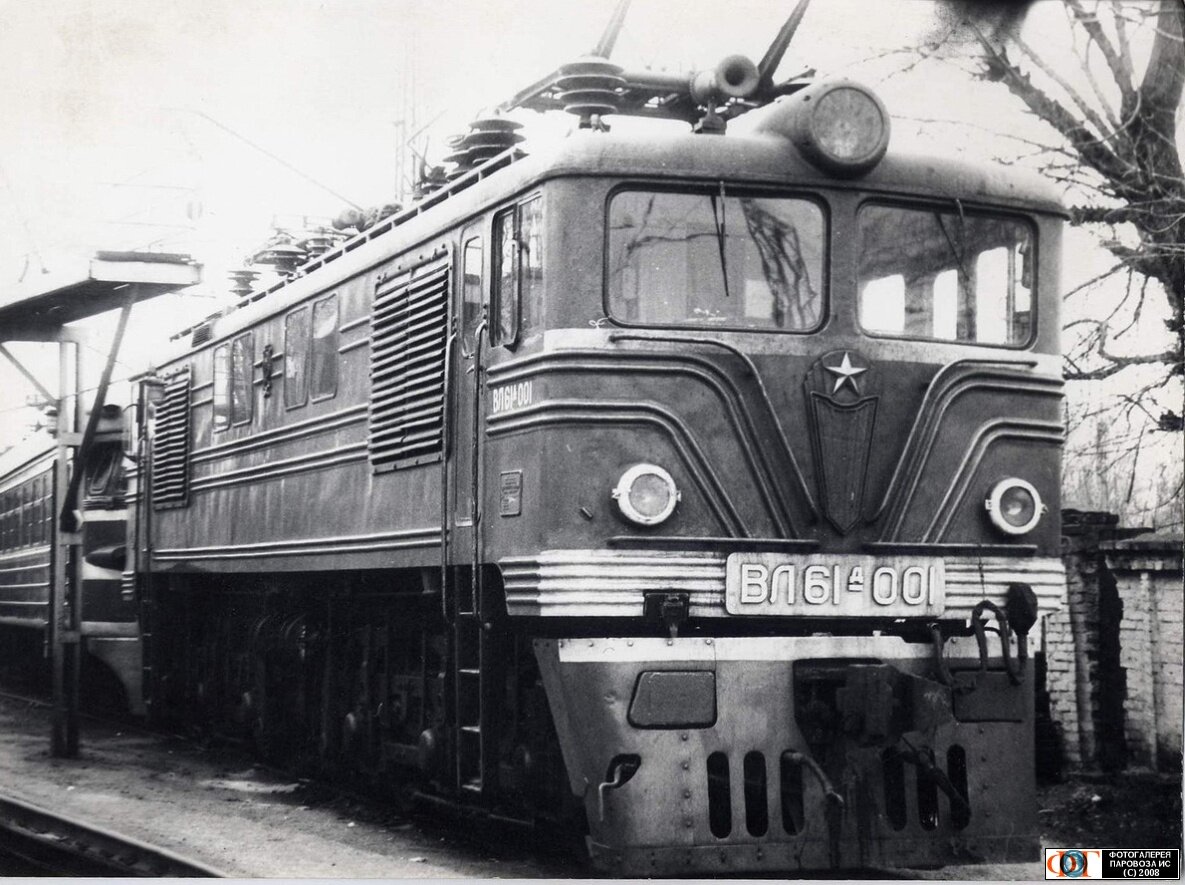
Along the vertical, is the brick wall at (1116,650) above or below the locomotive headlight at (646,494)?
below

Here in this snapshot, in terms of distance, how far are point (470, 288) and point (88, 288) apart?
4633mm

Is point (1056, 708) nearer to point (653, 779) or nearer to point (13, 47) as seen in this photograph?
point (653, 779)

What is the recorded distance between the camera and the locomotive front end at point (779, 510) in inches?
279

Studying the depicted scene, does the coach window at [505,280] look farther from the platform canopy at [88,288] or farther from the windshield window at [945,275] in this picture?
the platform canopy at [88,288]

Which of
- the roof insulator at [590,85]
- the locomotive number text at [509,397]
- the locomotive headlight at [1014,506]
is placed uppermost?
the roof insulator at [590,85]

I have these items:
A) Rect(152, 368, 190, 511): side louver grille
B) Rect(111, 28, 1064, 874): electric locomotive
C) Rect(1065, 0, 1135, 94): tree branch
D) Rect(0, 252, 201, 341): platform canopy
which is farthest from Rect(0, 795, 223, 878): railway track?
Rect(1065, 0, 1135, 94): tree branch

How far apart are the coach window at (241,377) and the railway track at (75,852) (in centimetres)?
335

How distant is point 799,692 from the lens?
284 inches

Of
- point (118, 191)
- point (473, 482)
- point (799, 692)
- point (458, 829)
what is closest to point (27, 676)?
point (118, 191)

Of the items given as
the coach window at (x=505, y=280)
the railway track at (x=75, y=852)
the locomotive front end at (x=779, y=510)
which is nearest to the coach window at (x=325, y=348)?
the coach window at (x=505, y=280)

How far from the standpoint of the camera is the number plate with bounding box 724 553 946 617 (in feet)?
23.8

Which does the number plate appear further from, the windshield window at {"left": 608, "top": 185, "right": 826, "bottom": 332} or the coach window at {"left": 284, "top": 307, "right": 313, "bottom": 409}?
the coach window at {"left": 284, "top": 307, "right": 313, "bottom": 409}

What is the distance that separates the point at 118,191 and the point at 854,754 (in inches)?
246

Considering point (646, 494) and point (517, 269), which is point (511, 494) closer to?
point (646, 494)
